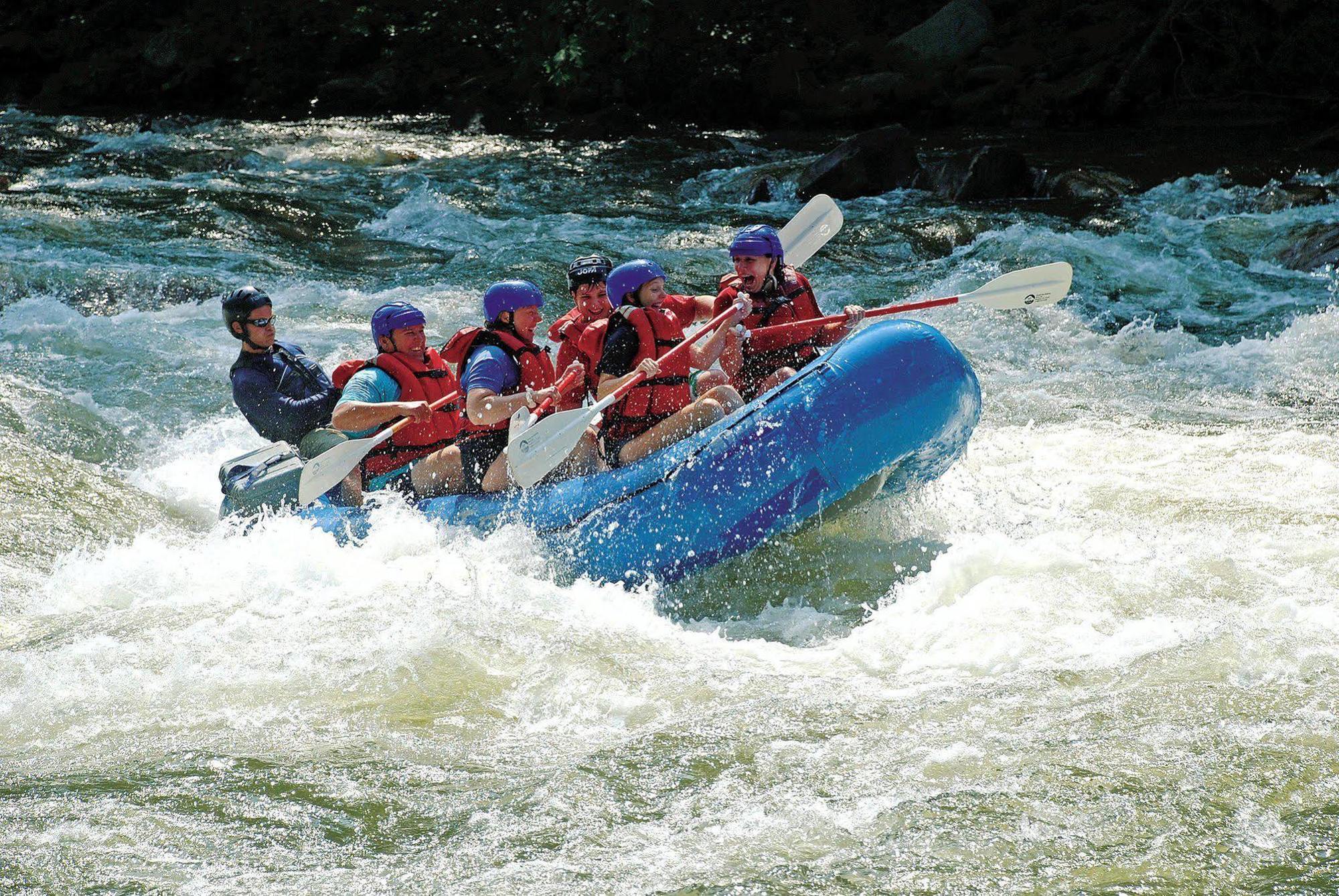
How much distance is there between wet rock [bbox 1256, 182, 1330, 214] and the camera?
10016mm

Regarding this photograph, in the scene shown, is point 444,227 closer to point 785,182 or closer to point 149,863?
point 785,182

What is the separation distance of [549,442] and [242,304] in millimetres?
1538

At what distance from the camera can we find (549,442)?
4430 mm

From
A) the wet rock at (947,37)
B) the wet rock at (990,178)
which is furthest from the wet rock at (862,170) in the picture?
the wet rock at (947,37)

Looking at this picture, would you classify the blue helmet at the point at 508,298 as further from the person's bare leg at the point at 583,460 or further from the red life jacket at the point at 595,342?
the person's bare leg at the point at 583,460

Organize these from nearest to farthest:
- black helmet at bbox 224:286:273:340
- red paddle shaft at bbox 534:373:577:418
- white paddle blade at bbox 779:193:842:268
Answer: red paddle shaft at bbox 534:373:577:418 → black helmet at bbox 224:286:273:340 → white paddle blade at bbox 779:193:842:268

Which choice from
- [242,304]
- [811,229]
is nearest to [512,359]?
[242,304]

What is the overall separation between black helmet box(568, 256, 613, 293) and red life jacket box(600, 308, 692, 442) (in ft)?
1.14

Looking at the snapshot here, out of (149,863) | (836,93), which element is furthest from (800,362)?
(836,93)

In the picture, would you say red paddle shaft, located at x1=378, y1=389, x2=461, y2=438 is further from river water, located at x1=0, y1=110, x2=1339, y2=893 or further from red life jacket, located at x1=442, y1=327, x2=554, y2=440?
river water, located at x1=0, y1=110, x2=1339, y2=893

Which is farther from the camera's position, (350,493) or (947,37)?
(947,37)

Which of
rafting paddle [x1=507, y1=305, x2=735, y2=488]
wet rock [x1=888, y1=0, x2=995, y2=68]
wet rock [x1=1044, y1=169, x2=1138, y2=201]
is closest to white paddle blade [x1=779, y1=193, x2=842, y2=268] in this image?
rafting paddle [x1=507, y1=305, x2=735, y2=488]

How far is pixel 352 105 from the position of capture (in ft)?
55.2

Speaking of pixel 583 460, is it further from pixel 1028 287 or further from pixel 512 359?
pixel 1028 287
